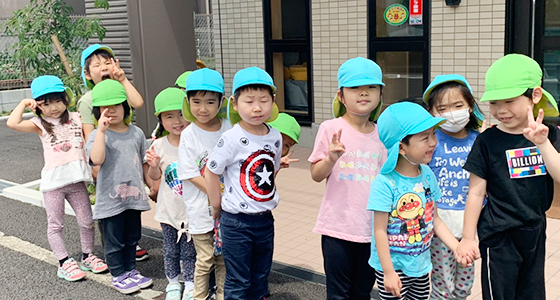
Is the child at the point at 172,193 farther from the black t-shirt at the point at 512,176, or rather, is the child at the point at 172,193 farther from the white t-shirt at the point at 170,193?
the black t-shirt at the point at 512,176

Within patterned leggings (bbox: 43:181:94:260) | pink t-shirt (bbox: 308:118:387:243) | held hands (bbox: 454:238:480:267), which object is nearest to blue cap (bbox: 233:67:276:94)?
pink t-shirt (bbox: 308:118:387:243)

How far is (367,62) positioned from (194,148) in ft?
4.24

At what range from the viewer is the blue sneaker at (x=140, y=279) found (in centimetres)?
471

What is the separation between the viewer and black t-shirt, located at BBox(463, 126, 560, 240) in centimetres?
302

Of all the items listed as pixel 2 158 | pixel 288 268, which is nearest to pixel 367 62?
pixel 288 268

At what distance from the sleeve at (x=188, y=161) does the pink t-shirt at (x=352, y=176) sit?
914 mm

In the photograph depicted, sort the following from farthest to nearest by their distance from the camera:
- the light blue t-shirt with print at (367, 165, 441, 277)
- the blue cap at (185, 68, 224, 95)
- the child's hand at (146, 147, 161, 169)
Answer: the child's hand at (146, 147, 161, 169) < the blue cap at (185, 68, 224, 95) < the light blue t-shirt with print at (367, 165, 441, 277)

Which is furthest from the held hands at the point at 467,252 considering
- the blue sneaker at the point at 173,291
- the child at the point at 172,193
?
the blue sneaker at the point at 173,291

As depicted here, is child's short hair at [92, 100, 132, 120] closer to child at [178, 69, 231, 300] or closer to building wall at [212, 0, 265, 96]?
child at [178, 69, 231, 300]

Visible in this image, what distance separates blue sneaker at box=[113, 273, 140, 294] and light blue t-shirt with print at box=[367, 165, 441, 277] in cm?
225

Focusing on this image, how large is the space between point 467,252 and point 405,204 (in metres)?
0.40

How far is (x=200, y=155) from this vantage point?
3.97 meters

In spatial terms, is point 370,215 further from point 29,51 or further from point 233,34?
point 233,34

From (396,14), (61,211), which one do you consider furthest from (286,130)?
(396,14)
